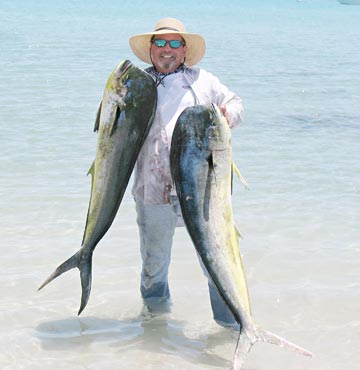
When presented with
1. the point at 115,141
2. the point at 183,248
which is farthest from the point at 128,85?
the point at 183,248

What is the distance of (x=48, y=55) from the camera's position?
23156 millimetres

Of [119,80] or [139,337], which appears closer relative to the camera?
[119,80]

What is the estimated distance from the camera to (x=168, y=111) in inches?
176

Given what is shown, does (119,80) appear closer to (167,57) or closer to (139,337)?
(167,57)

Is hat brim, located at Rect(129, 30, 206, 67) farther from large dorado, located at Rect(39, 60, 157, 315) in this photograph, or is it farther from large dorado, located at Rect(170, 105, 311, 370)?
large dorado, located at Rect(170, 105, 311, 370)

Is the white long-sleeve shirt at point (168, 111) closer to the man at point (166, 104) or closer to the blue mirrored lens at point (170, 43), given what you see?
the man at point (166, 104)

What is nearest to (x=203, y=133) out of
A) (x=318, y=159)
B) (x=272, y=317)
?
(x=272, y=317)

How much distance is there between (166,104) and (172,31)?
406mm

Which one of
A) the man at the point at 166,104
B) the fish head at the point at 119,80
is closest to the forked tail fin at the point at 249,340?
the man at the point at 166,104

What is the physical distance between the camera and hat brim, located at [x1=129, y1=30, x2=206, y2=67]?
4.51m

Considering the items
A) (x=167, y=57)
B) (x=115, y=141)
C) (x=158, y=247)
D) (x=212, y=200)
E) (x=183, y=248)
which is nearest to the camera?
(x=212, y=200)

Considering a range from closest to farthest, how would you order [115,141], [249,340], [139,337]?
1. [249,340]
2. [115,141]
3. [139,337]

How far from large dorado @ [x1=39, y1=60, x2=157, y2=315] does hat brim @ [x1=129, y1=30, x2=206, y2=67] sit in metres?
0.49

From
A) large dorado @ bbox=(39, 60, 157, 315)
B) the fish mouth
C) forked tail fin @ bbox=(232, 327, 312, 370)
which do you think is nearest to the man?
large dorado @ bbox=(39, 60, 157, 315)
